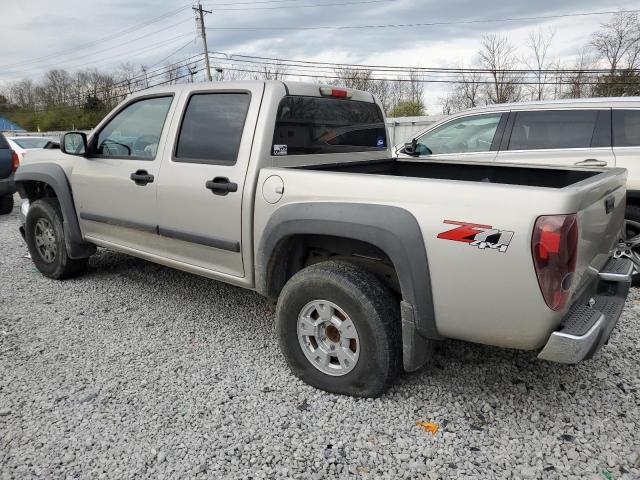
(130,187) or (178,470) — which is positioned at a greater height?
(130,187)

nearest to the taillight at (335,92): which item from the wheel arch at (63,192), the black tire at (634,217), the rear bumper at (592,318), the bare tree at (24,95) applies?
the rear bumper at (592,318)

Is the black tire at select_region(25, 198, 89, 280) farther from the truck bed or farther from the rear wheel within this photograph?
the rear wheel

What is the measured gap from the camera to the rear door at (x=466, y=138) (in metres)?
5.50

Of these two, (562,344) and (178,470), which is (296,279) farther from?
(562,344)

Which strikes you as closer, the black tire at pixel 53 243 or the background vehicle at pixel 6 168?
the black tire at pixel 53 243

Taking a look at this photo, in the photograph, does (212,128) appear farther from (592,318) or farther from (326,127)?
(592,318)

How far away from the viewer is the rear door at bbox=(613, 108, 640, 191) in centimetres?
459

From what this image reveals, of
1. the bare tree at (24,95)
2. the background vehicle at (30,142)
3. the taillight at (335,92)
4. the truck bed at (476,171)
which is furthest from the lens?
the bare tree at (24,95)

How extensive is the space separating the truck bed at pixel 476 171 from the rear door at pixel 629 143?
170cm

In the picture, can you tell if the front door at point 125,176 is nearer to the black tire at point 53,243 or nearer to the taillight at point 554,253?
the black tire at point 53,243

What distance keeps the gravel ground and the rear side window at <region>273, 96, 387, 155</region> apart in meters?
1.48

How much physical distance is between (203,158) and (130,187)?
85 centimetres

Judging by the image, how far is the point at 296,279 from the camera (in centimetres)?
280

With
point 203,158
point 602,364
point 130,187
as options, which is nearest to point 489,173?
point 602,364
